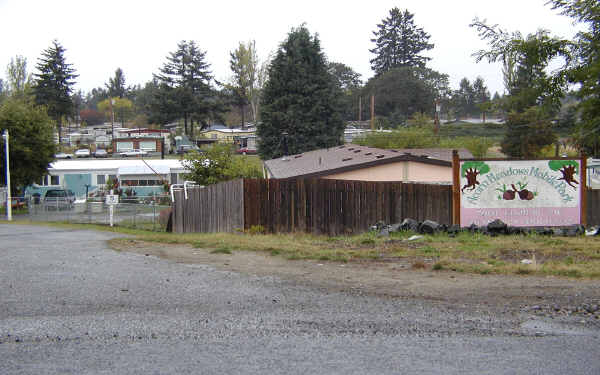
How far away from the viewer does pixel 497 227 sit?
15703 millimetres

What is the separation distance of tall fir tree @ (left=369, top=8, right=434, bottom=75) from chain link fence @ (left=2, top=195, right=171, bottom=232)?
5952cm

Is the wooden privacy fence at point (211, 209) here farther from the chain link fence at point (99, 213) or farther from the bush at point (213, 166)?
the bush at point (213, 166)

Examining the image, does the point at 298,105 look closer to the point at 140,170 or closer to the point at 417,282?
the point at 140,170

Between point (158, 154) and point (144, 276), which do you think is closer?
point (144, 276)

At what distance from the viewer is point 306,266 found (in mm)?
10906

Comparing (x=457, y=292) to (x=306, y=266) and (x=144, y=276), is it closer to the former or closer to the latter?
(x=306, y=266)

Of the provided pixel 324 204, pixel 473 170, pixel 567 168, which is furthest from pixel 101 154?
pixel 567 168

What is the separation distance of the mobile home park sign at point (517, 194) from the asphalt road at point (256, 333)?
9214mm

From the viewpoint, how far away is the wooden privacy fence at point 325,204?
17219 millimetres

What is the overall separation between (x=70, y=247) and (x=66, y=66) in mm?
80563

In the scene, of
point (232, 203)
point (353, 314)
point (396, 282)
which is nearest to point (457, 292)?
point (396, 282)

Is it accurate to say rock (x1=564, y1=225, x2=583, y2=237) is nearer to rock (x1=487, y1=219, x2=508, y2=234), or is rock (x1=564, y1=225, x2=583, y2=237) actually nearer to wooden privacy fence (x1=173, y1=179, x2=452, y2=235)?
rock (x1=487, y1=219, x2=508, y2=234)

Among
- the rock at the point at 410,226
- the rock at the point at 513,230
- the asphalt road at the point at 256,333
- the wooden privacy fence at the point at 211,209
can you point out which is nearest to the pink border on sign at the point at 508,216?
the rock at the point at 513,230

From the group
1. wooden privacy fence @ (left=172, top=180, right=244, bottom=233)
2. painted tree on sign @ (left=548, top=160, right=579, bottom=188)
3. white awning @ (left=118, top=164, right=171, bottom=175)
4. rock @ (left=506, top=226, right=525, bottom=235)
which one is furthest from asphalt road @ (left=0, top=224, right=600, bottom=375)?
white awning @ (left=118, top=164, right=171, bottom=175)
